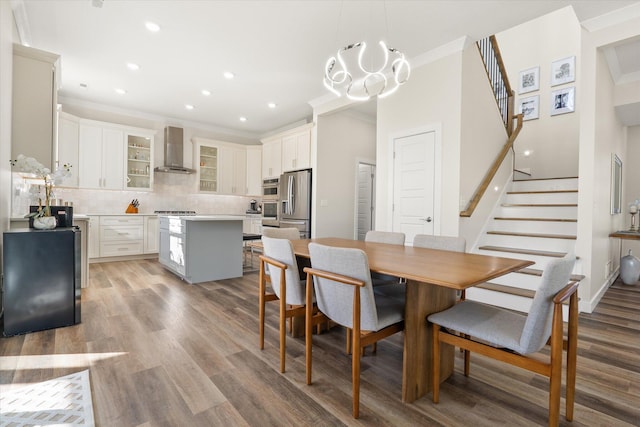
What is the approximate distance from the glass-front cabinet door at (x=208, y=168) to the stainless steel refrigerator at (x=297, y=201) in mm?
1789

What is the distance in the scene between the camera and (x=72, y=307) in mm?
2635

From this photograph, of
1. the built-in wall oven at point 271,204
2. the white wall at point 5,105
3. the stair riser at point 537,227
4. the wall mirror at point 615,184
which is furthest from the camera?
the built-in wall oven at point 271,204

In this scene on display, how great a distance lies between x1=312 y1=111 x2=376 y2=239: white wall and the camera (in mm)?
5488

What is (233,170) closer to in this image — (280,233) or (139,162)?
(139,162)

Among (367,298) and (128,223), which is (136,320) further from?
(128,223)

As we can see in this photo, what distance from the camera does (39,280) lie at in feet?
8.14

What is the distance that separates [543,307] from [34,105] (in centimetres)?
456

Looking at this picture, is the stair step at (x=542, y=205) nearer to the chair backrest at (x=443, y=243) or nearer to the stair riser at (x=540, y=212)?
the stair riser at (x=540, y=212)

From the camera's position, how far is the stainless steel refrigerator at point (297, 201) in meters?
5.60

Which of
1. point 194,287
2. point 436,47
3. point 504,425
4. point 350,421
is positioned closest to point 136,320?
point 194,287

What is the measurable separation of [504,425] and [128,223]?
6.04 m

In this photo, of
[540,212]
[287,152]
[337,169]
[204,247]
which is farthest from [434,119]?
[204,247]

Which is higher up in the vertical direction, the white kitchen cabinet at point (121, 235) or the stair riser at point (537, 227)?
Result: the stair riser at point (537, 227)

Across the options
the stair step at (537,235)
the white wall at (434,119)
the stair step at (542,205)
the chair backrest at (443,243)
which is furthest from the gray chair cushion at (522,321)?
the stair step at (542,205)
